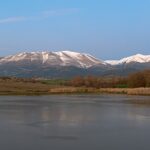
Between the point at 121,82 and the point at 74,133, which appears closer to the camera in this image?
the point at 74,133

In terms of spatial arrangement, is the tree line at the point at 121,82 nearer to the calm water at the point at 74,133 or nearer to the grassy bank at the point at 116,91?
the grassy bank at the point at 116,91

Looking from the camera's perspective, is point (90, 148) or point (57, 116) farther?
point (57, 116)

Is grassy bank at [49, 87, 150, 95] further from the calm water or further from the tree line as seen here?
the calm water

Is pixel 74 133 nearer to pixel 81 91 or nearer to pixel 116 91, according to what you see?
pixel 116 91

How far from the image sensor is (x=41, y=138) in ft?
40.2

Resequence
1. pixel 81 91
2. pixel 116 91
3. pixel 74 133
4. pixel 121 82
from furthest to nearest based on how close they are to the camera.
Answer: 1. pixel 121 82
2. pixel 81 91
3. pixel 116 91
4. pixel 74 133

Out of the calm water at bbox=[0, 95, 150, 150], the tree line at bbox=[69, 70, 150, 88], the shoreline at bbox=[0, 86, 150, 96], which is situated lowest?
the calm water at bbox=[0, 95, 150, 150]

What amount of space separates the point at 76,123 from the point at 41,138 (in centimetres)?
385

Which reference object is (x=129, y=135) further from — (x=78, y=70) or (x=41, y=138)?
(x=78, y=70)

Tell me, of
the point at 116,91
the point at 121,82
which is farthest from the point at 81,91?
the point at 121,82

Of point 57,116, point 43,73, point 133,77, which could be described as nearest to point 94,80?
point 133,77

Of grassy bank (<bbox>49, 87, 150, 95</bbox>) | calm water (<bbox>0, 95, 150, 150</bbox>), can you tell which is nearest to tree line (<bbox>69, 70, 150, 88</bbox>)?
grassy bank (<bbox>49, 87, 150, 95</bbox>)

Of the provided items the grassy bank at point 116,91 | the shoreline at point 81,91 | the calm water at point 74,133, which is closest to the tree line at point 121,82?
the grassy bank at point 116,91

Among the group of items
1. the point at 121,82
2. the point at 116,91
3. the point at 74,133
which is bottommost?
the point at 74,133
